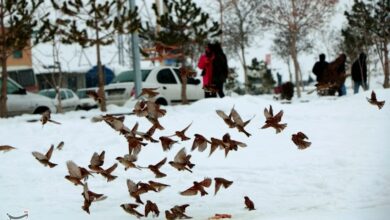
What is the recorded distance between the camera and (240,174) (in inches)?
204

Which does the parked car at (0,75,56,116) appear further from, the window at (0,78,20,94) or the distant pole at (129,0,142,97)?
the distant pole at (129,0,142,97)

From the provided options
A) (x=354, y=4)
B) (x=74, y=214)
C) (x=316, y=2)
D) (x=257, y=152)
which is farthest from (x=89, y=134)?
(x=316, y=2)

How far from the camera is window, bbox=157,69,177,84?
48.8 feet

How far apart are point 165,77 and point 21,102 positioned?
390cm

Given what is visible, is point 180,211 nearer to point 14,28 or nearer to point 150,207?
point 150,207

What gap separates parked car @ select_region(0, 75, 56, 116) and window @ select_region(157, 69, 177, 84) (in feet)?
10.5

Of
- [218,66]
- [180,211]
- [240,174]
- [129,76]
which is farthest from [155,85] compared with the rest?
[180,211]

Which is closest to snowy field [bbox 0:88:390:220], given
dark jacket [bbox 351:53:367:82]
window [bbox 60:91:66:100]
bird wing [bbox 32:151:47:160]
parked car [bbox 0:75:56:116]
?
bird wing [bbox 32:151:47:160]

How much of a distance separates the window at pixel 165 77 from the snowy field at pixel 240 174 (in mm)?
6048

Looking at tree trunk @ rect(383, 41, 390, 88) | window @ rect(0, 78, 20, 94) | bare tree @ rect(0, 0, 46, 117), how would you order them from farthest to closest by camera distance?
tree trunk @ rect(383, 41, 390, 88), window @ rect(0, 78, 20, 94), bare tree @ rect(0, 0, 46, 117)

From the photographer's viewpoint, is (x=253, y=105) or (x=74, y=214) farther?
(x=253, y=105)

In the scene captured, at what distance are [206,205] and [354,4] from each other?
1745 centimetres

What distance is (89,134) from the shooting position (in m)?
7.90

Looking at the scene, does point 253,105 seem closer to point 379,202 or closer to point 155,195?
point 155,195
